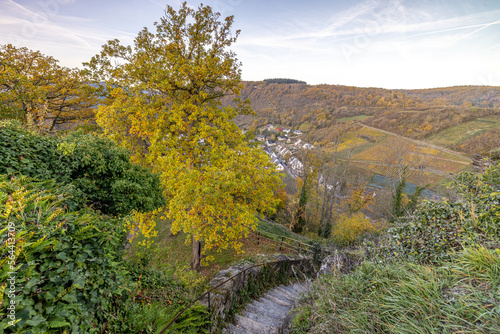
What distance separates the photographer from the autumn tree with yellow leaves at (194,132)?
25.3ft

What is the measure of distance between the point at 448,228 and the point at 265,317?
4.86m

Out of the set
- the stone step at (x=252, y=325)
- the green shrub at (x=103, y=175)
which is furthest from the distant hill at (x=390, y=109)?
the stone step at (x=252, y=325)

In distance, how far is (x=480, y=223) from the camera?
4.21m

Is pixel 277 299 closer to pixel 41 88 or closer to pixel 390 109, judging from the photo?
pixel 41 88

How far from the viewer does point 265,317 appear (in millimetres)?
5457

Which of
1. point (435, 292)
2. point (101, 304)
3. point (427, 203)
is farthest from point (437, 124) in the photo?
point (101, 304)

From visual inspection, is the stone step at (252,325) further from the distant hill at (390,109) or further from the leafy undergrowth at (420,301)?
the distant hill at (390,109)

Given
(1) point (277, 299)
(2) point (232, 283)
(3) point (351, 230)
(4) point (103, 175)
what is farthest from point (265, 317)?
(3) point (351, 230)

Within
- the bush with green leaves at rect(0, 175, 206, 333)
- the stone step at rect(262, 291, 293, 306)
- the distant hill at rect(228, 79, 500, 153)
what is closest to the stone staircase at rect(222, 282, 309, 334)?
the stone step at rect(262, 291, 293, 306)

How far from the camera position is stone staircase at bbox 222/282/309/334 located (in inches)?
187

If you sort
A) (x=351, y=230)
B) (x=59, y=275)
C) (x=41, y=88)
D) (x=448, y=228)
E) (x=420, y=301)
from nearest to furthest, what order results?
(x=59, y=275)
(x=420, y=301)
(x=448, y=228)
(x=41, y=88)
(x=351, y=230)

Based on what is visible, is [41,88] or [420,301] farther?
[41,88]

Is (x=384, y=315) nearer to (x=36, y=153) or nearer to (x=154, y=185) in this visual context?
(x=154, y=185)

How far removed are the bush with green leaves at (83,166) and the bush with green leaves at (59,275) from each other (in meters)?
1.00
